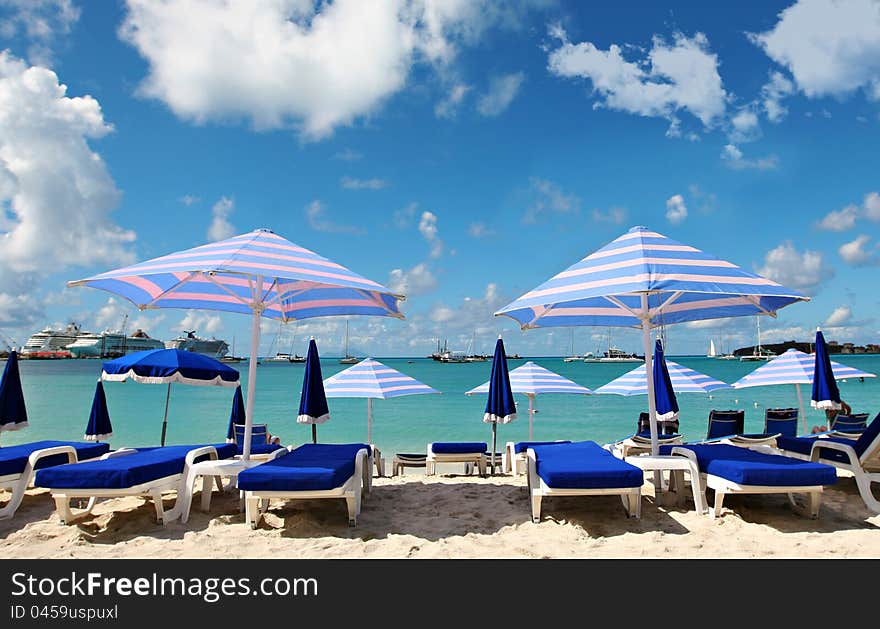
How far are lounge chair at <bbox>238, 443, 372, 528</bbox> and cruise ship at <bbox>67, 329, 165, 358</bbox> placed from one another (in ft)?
349

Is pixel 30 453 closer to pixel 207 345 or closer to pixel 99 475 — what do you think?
pixel 99 475

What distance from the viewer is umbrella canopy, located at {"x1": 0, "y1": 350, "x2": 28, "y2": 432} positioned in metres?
6.08

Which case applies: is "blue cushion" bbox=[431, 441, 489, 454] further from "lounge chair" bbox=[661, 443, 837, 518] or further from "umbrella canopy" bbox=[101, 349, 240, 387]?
"lounge chair" bbox=[661, 443, 837, 518]

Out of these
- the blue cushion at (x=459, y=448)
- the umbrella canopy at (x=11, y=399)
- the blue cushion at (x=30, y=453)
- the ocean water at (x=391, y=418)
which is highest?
the umbrella canopy at (x=11, y=399)

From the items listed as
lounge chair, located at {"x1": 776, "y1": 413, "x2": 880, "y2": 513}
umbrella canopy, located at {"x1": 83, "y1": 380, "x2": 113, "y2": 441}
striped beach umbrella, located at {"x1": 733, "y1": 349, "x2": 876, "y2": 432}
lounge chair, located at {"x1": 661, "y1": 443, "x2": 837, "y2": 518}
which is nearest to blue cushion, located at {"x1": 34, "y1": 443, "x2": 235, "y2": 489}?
umbrella canopy, located at {"x1": 83, "y1": 380, "x2": 113, "y2": 441}

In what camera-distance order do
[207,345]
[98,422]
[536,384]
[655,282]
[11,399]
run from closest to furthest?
[655,282], [11,399], [98,422], [536,384], [207,345]

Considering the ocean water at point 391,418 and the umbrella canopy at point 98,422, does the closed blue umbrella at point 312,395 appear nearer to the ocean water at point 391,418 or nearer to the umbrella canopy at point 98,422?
the umbrella canopy at point 98,422

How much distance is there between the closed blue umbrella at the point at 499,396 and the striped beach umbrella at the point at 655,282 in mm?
1162

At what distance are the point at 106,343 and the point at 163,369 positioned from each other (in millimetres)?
113438

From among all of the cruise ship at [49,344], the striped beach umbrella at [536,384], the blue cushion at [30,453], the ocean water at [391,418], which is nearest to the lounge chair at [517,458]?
the striped beach umbrella at [536,384]

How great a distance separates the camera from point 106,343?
9981 cm

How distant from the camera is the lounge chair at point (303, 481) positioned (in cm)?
374

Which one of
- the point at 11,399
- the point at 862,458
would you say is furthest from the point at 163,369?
the point at 862,458
